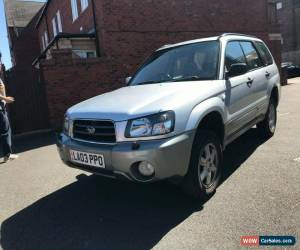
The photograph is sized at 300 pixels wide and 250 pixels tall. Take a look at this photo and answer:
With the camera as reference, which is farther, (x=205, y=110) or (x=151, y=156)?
(x=205, y=110)

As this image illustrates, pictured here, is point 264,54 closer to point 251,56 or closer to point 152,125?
point 251,56

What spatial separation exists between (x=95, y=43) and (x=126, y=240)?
405 inches

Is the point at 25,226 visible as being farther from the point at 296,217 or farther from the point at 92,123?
the point at 296,217

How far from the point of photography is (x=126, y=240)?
10.3ft

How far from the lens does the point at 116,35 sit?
471 inches

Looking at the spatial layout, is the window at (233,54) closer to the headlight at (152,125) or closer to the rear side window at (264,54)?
the rear side window at (264,54)

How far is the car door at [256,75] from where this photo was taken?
5.12 metres

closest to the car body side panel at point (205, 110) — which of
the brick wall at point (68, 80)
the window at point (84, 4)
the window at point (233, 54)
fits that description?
the window at point (233, 54)

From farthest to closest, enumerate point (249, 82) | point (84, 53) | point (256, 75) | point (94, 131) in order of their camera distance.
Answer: point (84, 53), point (256, 75), point (249, 82), point (94, 131)

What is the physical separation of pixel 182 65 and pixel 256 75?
142 cm

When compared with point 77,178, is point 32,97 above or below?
above

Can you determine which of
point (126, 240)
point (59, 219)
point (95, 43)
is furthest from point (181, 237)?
point (95, 43)

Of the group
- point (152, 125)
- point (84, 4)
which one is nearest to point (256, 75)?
point (152, 125)

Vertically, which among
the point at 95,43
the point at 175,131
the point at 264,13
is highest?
the point at 264,13
